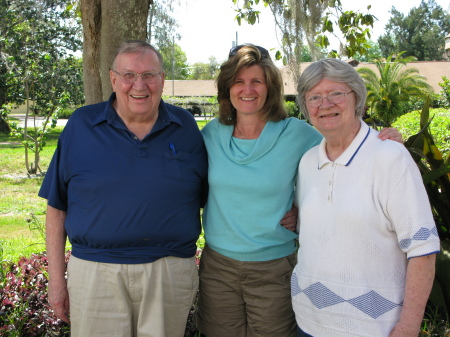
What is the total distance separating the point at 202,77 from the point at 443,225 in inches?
2795

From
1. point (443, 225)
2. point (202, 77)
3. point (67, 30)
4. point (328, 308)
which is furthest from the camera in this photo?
point (202, 77)

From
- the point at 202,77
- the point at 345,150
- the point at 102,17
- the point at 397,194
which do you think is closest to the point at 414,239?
the point at 397,194

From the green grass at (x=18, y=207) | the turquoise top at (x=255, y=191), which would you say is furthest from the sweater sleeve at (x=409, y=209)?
the green grass at (x=18, y=207)

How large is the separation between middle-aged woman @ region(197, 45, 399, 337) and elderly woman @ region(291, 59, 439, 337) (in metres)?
0.32

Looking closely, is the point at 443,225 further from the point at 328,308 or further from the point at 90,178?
the point at 90,178

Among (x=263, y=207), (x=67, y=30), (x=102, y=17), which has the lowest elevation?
(x=263, y=207)

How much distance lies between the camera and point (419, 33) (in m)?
63.4

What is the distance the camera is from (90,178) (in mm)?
2477

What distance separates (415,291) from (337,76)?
1013 mm

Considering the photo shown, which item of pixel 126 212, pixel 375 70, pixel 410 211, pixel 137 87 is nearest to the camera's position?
pixel 410 211

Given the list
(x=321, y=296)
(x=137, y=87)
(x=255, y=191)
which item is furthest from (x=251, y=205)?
(x=137, y=87)

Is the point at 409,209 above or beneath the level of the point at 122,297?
above

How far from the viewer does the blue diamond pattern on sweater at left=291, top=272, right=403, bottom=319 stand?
2.04 metres

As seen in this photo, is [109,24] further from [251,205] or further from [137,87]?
[251,205]
